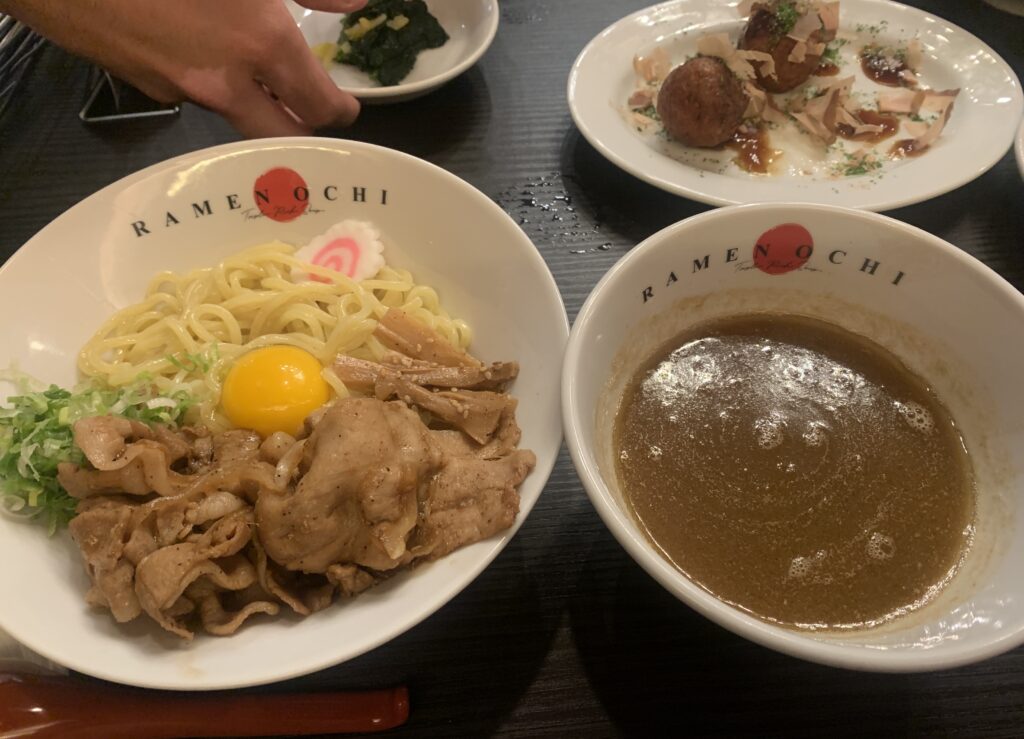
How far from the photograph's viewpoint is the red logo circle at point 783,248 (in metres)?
1.90

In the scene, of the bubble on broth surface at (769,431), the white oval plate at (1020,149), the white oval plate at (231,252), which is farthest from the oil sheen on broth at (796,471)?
the white oval plate at (1020,149)

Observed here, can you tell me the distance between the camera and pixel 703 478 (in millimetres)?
1771

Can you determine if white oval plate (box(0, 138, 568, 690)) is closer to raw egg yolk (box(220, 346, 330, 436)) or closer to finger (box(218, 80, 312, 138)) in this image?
finger (box(218, 80, 312, 138))

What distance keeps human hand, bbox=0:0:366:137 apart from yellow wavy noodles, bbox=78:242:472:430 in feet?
2.07

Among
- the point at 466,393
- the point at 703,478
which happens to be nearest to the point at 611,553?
the point at 703,478

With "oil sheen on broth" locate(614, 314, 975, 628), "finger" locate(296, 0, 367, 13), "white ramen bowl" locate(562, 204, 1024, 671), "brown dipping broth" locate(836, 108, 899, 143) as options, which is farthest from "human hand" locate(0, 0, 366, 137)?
"brown dipping broth" locate(836, 108, 899, 143)

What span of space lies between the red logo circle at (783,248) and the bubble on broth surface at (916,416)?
51 cm

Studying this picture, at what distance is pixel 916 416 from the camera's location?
1.91 m

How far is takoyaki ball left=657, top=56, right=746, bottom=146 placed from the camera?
121 inches

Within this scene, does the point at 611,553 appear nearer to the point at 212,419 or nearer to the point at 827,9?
the point at 212,419

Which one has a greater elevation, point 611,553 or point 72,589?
point 72,589

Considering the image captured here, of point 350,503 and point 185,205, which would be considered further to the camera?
point 185,205

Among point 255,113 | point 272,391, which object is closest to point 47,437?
point 272,391

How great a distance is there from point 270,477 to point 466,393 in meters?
0.63
